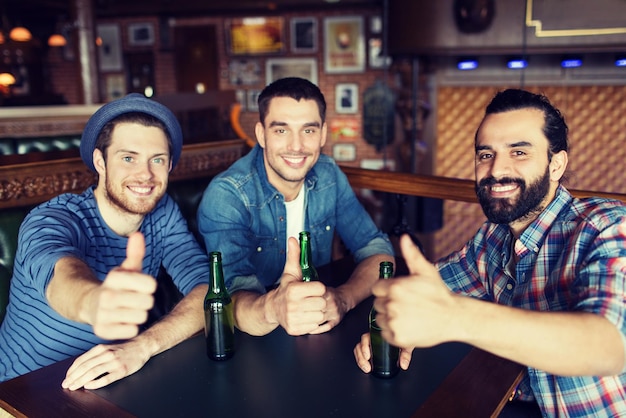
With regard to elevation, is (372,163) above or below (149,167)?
below

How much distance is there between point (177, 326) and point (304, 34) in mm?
7731

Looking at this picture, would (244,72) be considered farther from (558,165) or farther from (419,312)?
(419,312)

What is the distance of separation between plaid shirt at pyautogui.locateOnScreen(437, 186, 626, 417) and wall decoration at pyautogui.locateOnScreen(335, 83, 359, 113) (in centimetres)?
702

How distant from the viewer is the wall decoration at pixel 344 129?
8.57 m

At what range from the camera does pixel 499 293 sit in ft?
5.22

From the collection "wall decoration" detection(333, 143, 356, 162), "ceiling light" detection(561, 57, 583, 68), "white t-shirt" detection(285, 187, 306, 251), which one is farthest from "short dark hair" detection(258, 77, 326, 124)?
"wall decoration" detection(333, 143, 356, 162)

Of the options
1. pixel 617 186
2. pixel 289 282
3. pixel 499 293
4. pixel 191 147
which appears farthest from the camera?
pixel 617 186

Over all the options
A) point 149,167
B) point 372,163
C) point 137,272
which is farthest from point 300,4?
point 137,272

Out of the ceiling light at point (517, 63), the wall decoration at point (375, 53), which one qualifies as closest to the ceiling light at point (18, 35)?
the wall decoration at point (375, 53)

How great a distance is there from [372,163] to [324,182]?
21.5 feet

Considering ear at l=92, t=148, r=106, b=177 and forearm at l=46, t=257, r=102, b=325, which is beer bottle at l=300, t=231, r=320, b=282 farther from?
ear at l=92, t=148, r=106, b=177

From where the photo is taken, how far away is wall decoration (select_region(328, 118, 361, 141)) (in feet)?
28.1

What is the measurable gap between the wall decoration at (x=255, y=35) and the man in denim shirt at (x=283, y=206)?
272 inches

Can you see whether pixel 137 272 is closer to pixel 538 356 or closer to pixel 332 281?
pixel 538 356
